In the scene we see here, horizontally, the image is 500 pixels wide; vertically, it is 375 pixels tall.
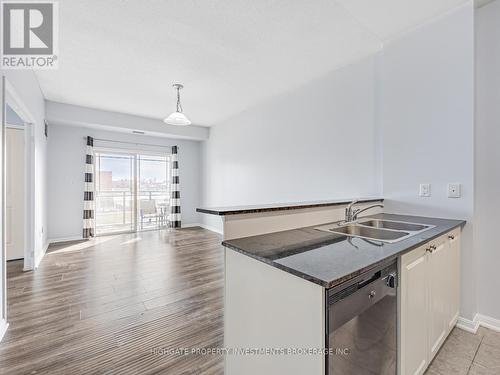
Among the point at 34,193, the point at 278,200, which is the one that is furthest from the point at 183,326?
the point at 34,193

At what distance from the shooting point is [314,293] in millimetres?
892

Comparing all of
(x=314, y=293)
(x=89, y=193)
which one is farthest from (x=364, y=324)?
(x=89, y=193)

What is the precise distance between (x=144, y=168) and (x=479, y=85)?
20.3 ft

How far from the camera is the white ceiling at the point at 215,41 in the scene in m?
2.00

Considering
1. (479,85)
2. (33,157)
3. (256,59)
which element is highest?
(256,59)

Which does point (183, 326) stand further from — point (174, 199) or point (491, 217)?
point (174, 199)

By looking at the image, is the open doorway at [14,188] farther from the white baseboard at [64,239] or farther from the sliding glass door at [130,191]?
the sliding glass door at [130,191]

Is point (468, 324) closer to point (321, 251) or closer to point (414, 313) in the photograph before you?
point (414, 313)

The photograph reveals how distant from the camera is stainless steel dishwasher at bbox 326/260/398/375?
2.96ft

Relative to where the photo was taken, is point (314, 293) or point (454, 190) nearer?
point (314, 293)

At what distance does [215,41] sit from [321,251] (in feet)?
7.73

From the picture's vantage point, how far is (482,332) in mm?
1924

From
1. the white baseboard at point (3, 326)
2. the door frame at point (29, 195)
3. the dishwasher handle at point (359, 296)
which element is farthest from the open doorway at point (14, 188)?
the dishwasher handle at point (359, 296)

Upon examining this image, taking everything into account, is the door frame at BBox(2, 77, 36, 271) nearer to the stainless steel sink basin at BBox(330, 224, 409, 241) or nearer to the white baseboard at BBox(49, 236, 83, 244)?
the white baseboard at BBox(49, 236, 83, 244)
